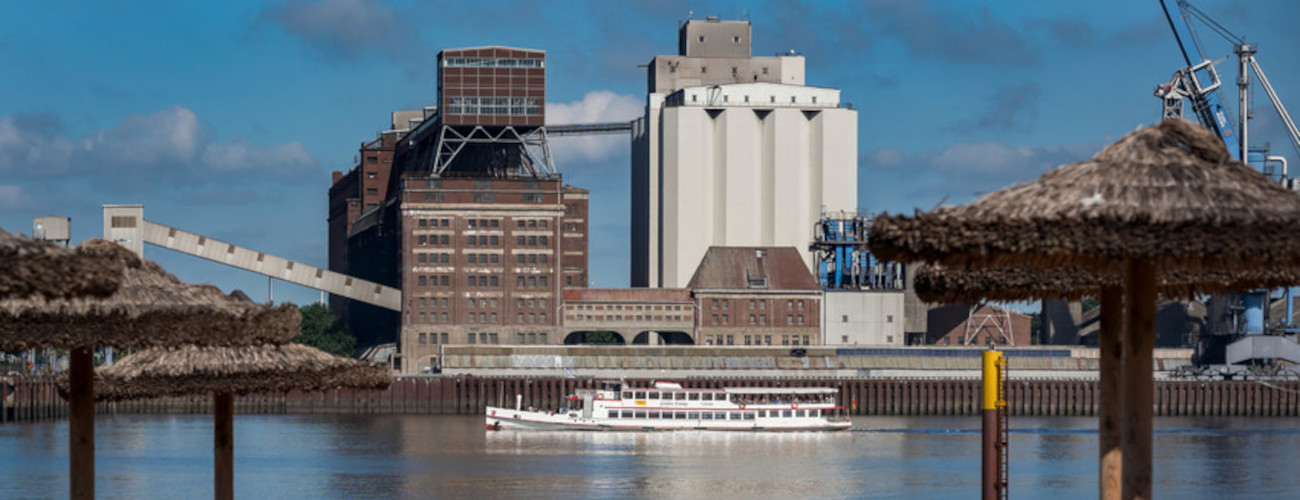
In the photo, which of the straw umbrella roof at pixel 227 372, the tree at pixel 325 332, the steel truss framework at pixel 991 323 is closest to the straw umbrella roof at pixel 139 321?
the straw umbrella roof at pixel 227 372

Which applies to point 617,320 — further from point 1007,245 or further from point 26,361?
point 1007,245

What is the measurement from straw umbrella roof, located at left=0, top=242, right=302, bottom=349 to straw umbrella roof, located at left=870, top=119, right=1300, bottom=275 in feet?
21.2

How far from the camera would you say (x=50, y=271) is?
40.7 ft

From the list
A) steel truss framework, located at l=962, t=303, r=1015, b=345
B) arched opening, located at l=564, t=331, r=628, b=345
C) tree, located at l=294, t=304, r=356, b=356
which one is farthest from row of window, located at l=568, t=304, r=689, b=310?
tree, located at l=294, t=304, r=356, b=356

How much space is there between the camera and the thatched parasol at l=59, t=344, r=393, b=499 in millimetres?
22734

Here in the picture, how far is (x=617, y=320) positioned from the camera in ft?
501

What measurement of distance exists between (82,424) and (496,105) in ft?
447

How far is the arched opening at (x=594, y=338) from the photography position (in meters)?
159

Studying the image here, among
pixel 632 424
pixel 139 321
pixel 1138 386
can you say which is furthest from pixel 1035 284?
pixel 632 424

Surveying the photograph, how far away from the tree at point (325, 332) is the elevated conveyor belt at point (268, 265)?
17.4 metres

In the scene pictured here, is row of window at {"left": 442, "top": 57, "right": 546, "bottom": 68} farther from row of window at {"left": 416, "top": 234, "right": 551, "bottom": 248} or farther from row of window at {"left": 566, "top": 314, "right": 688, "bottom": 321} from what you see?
row of window at {"left": 566, "top": 314, "right": 688, "bottom": 321}

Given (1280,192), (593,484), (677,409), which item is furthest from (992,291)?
(677,409)

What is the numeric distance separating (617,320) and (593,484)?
9371 cm

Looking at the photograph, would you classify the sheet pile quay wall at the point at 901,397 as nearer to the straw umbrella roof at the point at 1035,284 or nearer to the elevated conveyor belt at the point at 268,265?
the elevated conveyor belt at the point at 268,265
